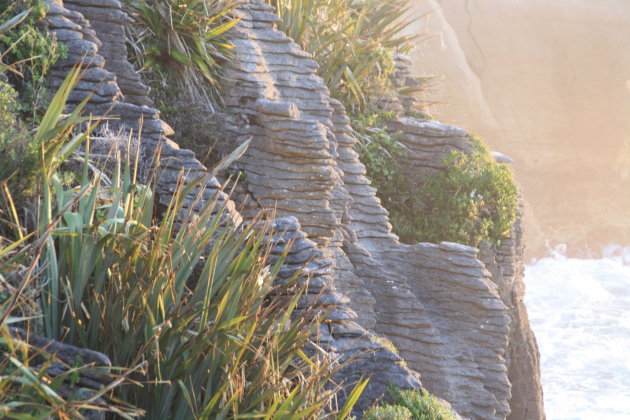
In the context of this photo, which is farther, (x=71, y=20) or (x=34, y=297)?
(x=71, y=20)

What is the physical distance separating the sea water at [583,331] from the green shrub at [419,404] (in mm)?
16355

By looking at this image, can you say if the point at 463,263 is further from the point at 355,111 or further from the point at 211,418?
the point at 211,418

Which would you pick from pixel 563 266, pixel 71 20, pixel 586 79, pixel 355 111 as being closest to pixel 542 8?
pixel 586 79

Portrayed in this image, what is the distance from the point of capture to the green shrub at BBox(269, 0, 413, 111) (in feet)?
39.6

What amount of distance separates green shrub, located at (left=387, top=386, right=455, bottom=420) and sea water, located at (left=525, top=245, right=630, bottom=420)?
1636cm

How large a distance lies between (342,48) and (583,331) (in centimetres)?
1977

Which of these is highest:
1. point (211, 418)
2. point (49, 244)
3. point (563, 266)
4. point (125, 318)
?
point (49, 244)

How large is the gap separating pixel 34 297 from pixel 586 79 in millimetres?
44801

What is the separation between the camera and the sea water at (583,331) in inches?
909

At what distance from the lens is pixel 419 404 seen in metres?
6.69

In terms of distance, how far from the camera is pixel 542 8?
148ft

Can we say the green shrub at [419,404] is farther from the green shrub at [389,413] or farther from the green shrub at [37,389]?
the green shrub at [37,389]

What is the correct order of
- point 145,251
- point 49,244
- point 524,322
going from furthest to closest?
1. point 524,322
2. point 145,251
3. point 49,244

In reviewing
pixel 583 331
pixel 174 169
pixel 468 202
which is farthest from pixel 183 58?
pixel 583 331
